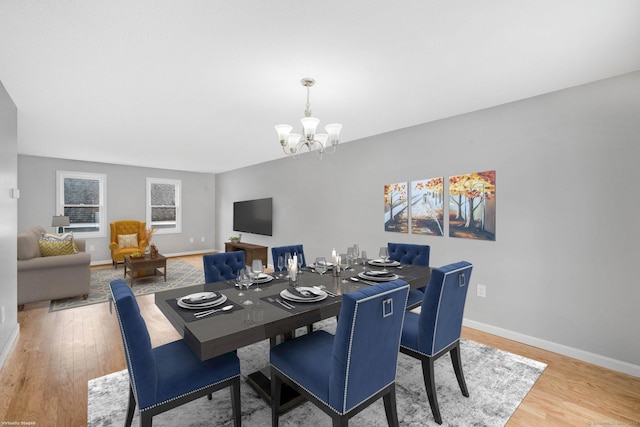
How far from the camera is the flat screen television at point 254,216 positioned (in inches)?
255

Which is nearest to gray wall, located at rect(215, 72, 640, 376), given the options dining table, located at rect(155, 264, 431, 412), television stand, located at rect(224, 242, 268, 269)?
dining table, located at rect(155, 264, 431, 412)

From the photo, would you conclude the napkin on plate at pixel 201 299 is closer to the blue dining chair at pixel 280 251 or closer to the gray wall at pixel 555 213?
the blue dining chair at pixel 280 251

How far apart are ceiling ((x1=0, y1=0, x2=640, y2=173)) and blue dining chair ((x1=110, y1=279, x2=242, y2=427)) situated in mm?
1579

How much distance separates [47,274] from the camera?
4086 millimetres

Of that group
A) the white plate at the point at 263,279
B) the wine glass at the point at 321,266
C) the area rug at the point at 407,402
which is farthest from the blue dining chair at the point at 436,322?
the white plate at the point at 263,279

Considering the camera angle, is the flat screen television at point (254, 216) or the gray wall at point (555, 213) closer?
the gray wall at point (555, 213)

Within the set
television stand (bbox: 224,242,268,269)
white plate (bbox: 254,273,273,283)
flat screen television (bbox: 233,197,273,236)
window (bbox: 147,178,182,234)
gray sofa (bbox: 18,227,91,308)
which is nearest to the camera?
white plate (bbox: 254,273,273,283)

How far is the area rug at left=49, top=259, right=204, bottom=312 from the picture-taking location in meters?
4.28

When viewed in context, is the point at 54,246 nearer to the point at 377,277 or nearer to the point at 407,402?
the point at 377,277

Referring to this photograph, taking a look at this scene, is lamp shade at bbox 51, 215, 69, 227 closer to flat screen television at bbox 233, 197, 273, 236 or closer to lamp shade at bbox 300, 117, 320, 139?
flat screen television at bbox 233, 197, 273, 236

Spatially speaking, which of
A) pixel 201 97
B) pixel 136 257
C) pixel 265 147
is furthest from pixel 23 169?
pixel 201 97

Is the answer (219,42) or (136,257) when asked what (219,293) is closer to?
(219,42)

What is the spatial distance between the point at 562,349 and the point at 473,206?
154cm

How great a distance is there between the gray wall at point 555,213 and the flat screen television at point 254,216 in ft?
10.3
